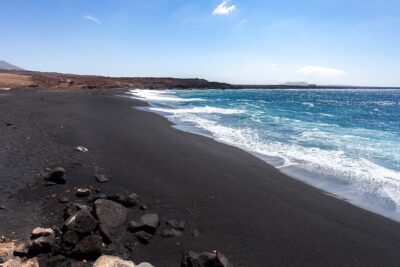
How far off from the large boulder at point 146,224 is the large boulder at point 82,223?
2.47 feet

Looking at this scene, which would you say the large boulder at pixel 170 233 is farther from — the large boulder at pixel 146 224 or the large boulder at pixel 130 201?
the large boulder at pixel 130 201

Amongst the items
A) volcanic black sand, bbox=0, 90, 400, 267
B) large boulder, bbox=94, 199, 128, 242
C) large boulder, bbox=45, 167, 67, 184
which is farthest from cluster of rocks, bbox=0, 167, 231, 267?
large boulder, bbox=45, 167, 67, 184

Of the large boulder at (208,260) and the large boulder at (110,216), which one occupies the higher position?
the large boulder at (208,260)

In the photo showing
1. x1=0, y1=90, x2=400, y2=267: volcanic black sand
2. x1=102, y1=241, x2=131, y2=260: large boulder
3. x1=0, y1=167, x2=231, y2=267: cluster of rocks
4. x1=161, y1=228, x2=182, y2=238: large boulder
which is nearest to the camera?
x1=0, y1=167, x2=231, y2=267: cluster of rocks

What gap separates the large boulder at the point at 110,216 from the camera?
598 centimetres

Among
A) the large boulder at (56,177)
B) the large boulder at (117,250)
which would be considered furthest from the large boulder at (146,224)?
the large boulder at (56,177)

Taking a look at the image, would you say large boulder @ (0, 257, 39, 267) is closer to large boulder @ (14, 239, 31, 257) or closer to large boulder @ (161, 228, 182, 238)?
large boulder @ (14, 239, 31, 257)

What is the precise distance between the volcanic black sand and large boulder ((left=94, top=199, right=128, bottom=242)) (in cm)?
53

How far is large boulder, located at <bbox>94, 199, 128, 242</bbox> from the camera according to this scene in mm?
5984

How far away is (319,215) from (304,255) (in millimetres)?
2150

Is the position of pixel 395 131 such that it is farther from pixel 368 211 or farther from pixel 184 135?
pixel 368 211

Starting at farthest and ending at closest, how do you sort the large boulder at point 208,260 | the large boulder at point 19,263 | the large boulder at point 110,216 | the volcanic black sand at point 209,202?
the volcanic black sand at point 209,202 → the large boulder at point 110,216 → the large boulder at point 208,260 → the large boulder at point 19,263

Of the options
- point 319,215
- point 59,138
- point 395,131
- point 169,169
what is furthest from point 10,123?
point 395,131

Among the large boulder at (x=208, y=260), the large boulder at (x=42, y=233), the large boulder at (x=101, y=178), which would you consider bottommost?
the large boulder at (x=101, y=178)
